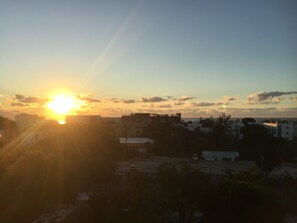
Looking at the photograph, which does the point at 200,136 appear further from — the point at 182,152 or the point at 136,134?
the point at 136,134

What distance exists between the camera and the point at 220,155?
26.5 m

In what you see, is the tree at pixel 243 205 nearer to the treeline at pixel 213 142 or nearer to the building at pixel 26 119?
the treeline at pixel 213 142

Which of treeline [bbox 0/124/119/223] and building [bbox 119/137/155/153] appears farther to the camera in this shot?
building [bbox 119/137/155/153]

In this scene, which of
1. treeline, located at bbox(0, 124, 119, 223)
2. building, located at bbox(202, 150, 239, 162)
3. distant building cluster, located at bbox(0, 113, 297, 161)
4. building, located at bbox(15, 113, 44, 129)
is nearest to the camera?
treeline, located at bbox(0, 124, 119, 223)

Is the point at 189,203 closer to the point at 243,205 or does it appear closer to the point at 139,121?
the point at 243,205

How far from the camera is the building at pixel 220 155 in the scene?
85.9 ft

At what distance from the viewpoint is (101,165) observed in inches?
582

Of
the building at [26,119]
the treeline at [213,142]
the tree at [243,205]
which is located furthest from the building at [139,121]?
the tree at [243,205]

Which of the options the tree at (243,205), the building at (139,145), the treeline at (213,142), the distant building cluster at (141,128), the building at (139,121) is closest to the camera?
the tree at (243,205)

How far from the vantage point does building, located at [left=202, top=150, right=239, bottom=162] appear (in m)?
26.2

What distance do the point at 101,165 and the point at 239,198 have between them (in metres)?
7.40

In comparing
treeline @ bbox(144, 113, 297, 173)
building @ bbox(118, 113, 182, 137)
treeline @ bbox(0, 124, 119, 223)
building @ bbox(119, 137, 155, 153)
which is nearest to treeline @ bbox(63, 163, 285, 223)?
treeline @ bbox(0, 124, 119, 223)

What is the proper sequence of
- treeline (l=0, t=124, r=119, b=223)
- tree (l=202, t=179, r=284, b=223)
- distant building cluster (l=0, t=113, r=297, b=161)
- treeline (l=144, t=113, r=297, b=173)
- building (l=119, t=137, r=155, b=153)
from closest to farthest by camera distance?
tree (l=202, t=179, r=284, b=223) < treeline (l=0, t=124, r=119, b=223) < treeline (l=144, t=113, r=297, b=173) < building (l=119, t=137, r=155, b=153) < distant building cluster (l=0, t=113, r=297, b=161)

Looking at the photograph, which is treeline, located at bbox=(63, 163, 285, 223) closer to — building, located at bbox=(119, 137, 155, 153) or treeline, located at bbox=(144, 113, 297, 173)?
treeline, located at bbox=(144, 113, 297, 173)
